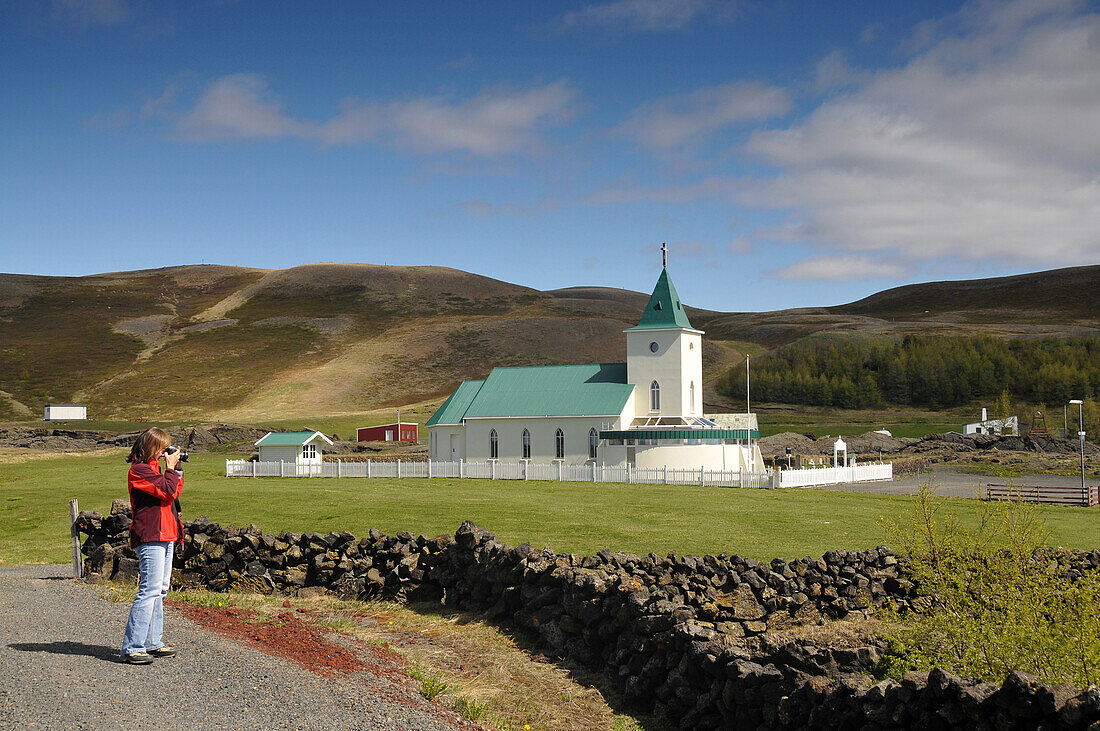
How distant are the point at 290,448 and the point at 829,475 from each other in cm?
2819

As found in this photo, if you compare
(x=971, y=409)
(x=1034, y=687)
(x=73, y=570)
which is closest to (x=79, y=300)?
(x=971, y=409)

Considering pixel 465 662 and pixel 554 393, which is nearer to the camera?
pixel 465 662

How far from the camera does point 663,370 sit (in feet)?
174

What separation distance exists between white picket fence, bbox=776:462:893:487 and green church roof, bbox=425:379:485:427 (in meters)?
20.1

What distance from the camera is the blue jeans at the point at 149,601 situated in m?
10.1

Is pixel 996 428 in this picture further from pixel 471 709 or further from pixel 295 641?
pixel 471 709

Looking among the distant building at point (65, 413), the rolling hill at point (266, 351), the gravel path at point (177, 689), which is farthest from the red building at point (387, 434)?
the gravel path at point (177, 689)

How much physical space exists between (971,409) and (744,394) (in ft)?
99.8

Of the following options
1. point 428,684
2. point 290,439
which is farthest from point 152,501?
point 290,439

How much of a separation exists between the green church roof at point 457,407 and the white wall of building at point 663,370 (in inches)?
394

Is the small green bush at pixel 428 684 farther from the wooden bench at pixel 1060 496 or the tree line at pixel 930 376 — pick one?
the tree line at pixel 930 376

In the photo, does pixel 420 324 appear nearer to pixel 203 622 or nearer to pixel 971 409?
pixel 971 409

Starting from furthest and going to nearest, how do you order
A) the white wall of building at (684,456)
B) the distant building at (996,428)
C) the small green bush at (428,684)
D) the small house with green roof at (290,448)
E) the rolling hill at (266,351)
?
the rolling hill at (266,351)
the distant building at (996,428)
the small house with green roof at (290,448)
the white wall of building at (684,456)
the small green bush at (428,684)

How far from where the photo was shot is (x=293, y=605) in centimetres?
1578
